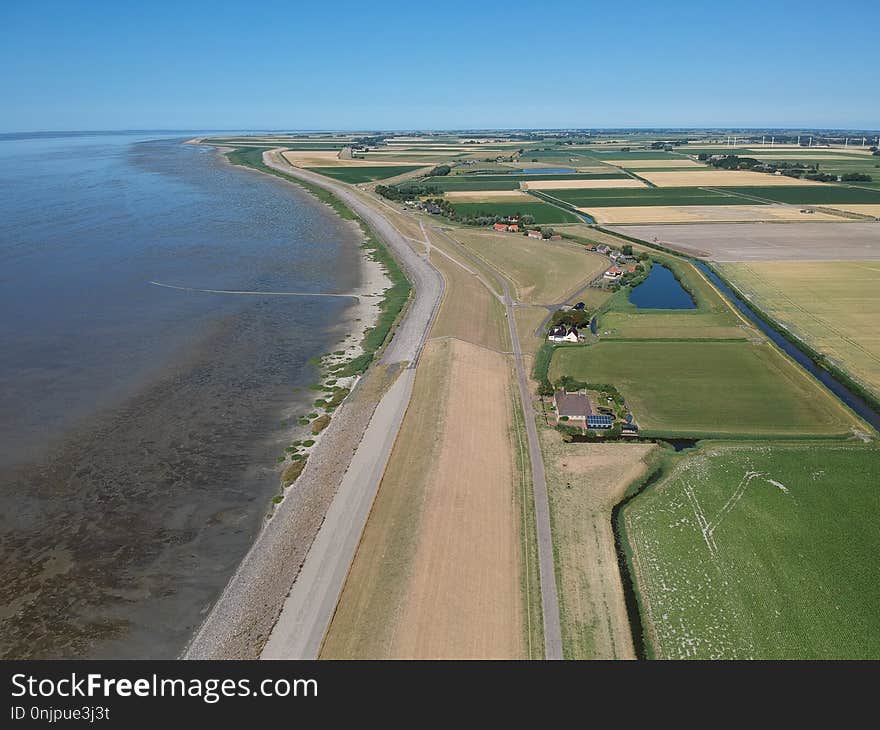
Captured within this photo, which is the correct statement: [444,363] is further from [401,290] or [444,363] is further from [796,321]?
[796,321]

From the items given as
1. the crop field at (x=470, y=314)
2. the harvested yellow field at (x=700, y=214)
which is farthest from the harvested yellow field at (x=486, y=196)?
the crop field at (x=470, y=314)

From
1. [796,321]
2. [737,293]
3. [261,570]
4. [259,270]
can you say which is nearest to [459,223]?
[259,270]

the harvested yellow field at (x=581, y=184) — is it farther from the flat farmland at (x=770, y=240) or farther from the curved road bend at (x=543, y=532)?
the curved road bend at (x=543, y=532)

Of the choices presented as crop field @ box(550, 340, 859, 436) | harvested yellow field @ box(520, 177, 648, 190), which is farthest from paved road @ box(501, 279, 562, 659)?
harvested yellow field @ box(520, 177, 648, 190)

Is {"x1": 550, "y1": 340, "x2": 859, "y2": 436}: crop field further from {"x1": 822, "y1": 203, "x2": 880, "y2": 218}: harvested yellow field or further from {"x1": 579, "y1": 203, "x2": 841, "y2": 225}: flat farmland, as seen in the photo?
{"x1": 822, "y1": 203, "x2": 880, "y2": 218}: harvested yellow field

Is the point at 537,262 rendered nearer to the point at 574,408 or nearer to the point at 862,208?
the point at 574,408

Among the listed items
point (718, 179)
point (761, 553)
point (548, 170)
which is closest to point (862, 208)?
point (718, 179)
